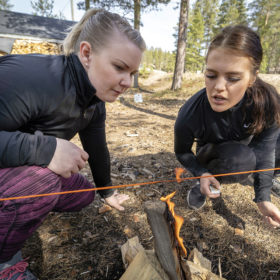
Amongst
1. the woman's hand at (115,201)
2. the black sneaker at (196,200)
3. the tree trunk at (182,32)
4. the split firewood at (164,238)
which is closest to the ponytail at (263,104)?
the black sneaker at (196,200)

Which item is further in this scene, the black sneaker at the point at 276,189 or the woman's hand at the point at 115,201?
the black sneaker at the point at 276,189

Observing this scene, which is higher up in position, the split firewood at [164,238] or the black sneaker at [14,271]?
the split firewood at [164,238]

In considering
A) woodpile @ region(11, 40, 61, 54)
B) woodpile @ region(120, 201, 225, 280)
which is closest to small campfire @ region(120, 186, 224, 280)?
woodpile @ region(120, 201, 225, 280)

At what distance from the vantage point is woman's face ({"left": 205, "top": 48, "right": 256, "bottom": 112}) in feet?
5.37

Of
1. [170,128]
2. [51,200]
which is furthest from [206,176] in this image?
[170,128]

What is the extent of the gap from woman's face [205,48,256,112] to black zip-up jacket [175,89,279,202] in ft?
0.94

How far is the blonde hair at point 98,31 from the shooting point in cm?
137

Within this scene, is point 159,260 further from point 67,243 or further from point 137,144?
point 137,144

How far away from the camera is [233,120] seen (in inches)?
82.9

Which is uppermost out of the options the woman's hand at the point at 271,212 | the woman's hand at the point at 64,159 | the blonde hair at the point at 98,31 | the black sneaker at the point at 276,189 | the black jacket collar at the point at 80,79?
the blonde hair at the point at 98,31

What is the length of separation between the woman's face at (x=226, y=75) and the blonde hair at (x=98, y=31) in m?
0.66

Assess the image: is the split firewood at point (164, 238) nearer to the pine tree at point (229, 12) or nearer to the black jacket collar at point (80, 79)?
the black jacket collar at point (80, 79)

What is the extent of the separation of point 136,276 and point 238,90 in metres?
1.62

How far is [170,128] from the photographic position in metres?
5.44
